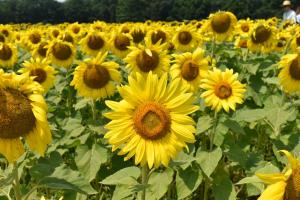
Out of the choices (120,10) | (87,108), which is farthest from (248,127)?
(120,10)

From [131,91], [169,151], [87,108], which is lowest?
[87,108]

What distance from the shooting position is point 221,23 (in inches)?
278

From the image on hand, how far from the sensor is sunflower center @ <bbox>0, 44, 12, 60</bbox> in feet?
23.9

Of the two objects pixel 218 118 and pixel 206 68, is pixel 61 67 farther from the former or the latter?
pixel 218 118

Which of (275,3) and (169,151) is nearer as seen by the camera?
(169,151)

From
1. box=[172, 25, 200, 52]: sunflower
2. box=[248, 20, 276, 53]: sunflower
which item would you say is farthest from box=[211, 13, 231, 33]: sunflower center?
box=[248, 20, 276, 53]: sunflower

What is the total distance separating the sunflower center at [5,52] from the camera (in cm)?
729

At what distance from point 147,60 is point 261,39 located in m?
2.29

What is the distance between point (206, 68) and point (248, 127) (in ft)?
3.19

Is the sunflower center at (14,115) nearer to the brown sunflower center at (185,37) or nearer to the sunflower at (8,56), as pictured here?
the brown sunflower center at (185,37)

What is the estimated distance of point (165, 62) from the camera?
5426 mm

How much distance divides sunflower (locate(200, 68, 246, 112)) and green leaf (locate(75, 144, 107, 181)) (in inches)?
44.5

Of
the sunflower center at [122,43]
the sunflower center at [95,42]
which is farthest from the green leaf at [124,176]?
the sunflower center at [95,42]

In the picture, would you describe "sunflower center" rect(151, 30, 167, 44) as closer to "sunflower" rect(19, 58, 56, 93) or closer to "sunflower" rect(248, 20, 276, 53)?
"sunflower" rect(248, 20, 276, 53)
